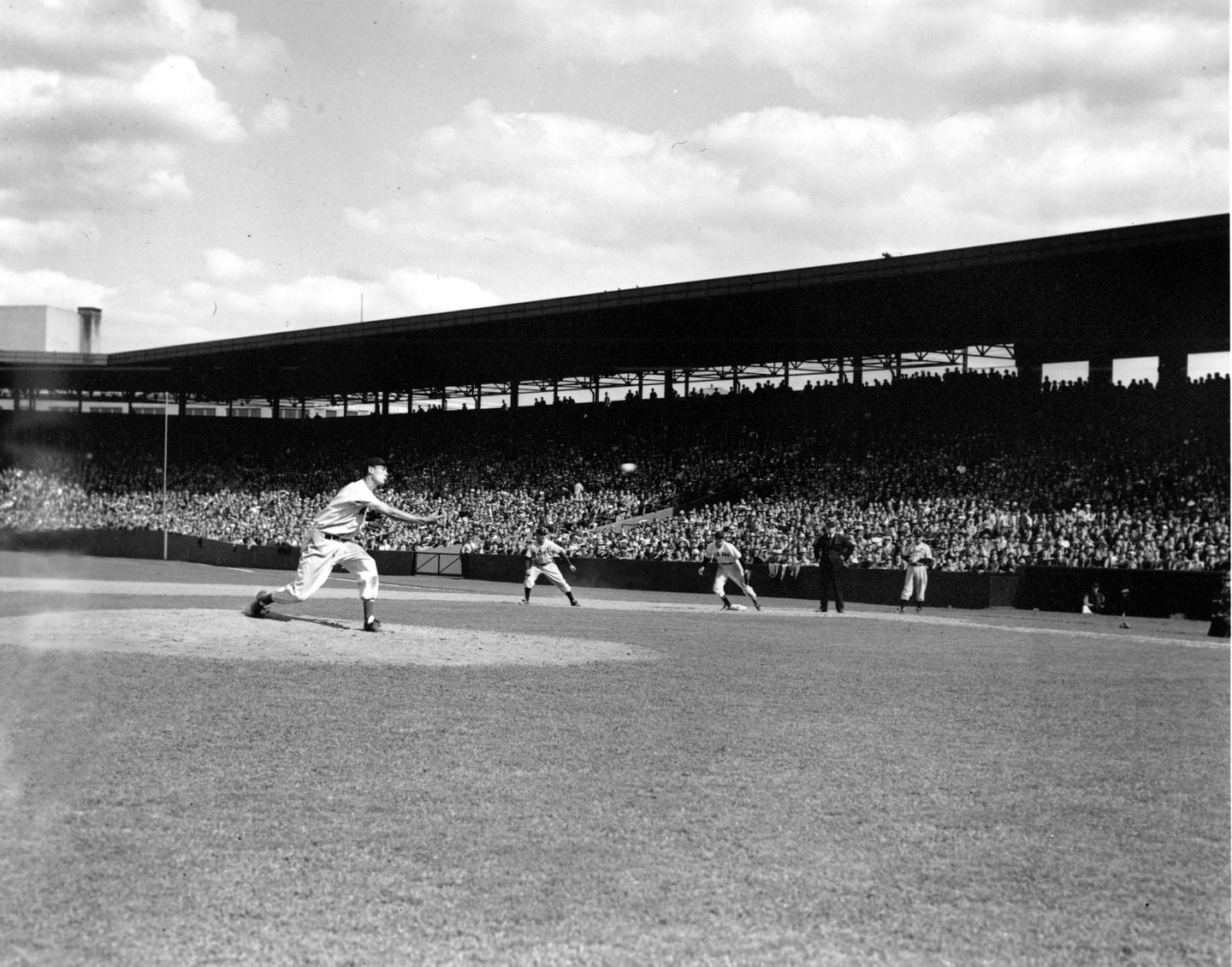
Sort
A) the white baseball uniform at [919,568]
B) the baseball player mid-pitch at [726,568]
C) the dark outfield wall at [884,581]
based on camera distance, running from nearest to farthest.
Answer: the dark outfield wall at [884,581] < the baseball player mid-pitch at [726,568] < the white baseball uniform at [919,568]

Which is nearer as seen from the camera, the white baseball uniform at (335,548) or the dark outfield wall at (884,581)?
the white baseball uniform at (335,548)

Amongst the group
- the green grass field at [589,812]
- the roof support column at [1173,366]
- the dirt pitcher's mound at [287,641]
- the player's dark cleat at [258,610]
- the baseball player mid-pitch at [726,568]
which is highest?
the roof support column at [1173,366]

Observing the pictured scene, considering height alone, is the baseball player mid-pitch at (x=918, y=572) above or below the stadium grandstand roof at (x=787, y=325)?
below

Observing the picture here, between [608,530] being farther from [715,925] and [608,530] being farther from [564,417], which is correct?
[715,925]

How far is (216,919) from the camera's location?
4098mm

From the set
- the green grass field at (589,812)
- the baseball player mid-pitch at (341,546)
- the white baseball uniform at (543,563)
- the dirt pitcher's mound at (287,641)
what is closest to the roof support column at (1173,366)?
the white baseball uniform at (543,563)

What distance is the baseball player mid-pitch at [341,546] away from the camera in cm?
1300

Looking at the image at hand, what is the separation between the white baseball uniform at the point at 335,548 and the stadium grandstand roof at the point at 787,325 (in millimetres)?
9396

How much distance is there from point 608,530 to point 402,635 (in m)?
22.6

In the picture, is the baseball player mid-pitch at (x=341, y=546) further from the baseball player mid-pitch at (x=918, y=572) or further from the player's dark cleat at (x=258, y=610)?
the baseball player mid-pitch at (x=918, y=572)

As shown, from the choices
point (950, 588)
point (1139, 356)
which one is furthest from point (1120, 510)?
point (1139, 356)

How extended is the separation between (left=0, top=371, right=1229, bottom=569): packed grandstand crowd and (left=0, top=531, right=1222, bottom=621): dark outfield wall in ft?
1.32

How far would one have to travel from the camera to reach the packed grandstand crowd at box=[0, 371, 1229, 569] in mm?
23953

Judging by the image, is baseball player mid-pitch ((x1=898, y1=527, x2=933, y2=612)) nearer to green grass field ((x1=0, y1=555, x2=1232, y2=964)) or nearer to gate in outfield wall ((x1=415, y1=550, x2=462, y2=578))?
green grass field ((x1=0, y1=555, x2=1232, y2=964))
